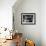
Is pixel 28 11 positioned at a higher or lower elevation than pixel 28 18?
higher

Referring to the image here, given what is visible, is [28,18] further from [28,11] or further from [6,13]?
[6,13]

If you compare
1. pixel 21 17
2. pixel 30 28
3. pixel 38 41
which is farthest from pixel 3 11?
pixel 38 41

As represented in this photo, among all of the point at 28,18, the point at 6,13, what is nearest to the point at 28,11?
the point at 28,18

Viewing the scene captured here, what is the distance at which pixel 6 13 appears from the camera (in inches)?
181

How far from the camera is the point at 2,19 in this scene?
183 inches

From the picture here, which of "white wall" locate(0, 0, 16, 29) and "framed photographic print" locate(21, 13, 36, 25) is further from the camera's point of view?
"framed photographic print" locate(21, 13, 36, 25)

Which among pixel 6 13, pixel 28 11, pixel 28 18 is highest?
pixel 28 11

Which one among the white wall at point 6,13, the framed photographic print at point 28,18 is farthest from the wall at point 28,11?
the white wall at point 6,13

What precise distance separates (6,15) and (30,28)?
1.63 metres

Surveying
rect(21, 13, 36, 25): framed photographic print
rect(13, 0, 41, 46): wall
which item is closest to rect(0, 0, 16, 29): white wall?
rect(13, 0, 41, 46): wall

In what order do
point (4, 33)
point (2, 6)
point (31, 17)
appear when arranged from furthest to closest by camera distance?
point (31, 17) < point (2, 6) < point (4, 33)

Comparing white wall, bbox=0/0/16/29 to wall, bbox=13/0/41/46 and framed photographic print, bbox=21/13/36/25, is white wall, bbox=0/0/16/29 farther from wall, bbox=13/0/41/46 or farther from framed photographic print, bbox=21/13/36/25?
framed photographic print, bbox=21/13/36/25

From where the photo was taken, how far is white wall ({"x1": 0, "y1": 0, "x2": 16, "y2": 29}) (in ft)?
14.8

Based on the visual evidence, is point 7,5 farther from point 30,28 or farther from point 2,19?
point 30,28
